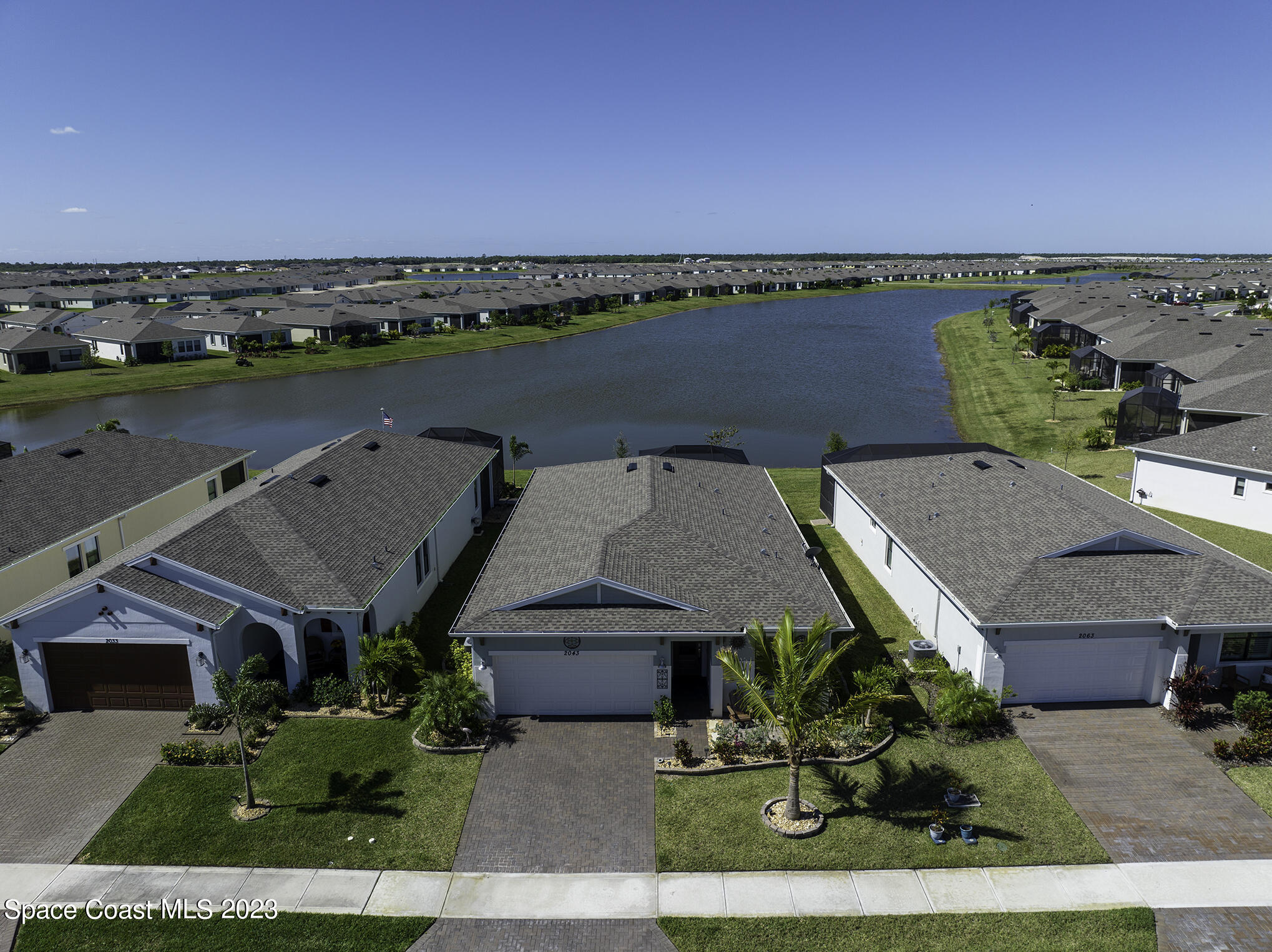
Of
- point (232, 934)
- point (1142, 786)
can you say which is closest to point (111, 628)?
point (232, 934)

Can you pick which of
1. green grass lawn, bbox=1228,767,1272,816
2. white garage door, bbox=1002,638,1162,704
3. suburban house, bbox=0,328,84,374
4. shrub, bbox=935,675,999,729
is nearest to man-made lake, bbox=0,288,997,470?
suburban house, bbox=0,328,84,374

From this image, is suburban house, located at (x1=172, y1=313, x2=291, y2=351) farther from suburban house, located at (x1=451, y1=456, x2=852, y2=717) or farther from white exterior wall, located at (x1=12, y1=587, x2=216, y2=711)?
suburban house, located at (x1=451, y1=456, x2=852, y2=717)

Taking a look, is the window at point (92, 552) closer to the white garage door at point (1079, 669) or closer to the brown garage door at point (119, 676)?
the brown garage door at point (119, 676)

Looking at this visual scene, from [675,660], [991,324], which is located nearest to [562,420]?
[675,660]

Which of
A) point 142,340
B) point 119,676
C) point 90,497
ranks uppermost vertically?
point 142,340

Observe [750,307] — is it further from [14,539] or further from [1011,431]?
[14,539]

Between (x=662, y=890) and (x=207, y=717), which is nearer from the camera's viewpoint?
(x=662, y=890)

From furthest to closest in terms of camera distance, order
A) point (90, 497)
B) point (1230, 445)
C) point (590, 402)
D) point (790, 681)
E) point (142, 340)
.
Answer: point (142, 340) < point (590, 402) < point (1230, 445) < point (90, 497) < point (790, 681)

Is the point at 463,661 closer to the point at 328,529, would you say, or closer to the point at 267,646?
the point at 267,646
